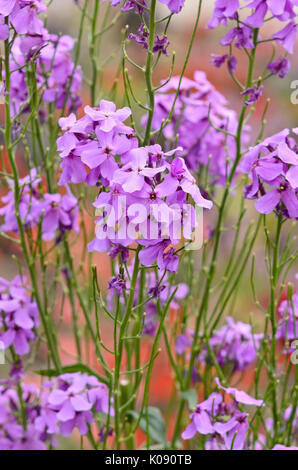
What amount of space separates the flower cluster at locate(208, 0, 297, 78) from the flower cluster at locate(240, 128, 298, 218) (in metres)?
0.14

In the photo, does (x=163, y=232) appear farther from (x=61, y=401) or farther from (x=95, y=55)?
(x=95, y=55)

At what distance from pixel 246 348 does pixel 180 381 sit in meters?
0.12

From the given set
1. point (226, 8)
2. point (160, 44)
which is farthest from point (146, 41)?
point (226, 8)

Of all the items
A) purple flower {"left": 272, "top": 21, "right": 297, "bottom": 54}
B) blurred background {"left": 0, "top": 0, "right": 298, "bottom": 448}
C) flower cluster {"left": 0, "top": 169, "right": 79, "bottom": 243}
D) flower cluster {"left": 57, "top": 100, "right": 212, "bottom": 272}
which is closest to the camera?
flower cluster {"left": 57, "top": 100, "right": 212, "bottom": 272}

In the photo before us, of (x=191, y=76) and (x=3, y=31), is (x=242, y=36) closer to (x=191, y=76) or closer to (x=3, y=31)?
(x=3, y=31)

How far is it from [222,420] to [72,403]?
0.64ft

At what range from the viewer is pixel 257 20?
0.73 m

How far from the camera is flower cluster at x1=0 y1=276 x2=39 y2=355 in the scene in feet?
2.80

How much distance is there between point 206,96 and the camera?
3.32 feet

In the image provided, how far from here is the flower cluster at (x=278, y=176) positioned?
65 centimetres

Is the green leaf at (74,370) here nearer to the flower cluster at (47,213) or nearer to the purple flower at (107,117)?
the flower cluster at (47,213)

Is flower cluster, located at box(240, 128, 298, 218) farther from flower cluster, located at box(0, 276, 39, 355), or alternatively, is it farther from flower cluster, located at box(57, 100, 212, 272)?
flower cluster, located at box(0, 276, 39, 355)

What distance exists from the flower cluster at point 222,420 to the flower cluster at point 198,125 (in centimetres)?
35

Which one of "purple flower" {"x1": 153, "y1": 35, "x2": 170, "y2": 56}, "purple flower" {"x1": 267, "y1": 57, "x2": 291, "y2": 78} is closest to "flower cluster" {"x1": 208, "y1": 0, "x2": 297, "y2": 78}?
"purple flower" {"x1": 267, "y1": 57, "x2": 291, "y2": 78}
